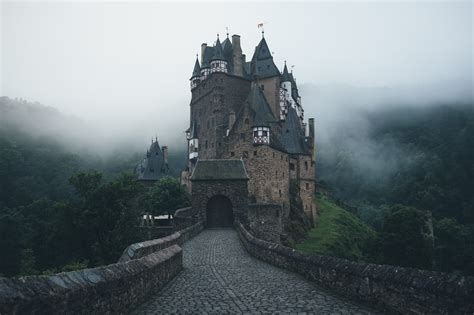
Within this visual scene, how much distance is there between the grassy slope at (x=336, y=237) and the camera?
4441 cm

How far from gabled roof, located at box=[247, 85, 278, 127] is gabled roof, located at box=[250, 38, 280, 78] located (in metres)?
7.18

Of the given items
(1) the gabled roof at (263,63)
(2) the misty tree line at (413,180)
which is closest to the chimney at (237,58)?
(1) the gabled roof at (263,63)

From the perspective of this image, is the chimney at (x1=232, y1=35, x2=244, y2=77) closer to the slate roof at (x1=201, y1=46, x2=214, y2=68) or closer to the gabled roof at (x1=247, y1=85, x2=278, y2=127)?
the slate roof at (x1=201, y1=46, x2=214, y2=68)

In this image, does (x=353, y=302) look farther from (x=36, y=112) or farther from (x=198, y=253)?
(x=36, y=112)

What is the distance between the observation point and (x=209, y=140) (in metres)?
60.7

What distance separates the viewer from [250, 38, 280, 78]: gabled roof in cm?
6056

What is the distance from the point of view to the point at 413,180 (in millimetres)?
106250

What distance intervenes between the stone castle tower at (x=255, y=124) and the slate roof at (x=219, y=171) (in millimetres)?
10762

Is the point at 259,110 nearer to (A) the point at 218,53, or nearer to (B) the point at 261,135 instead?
(B) the point at 261,135

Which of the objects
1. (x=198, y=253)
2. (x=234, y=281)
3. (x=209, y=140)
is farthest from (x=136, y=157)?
(x=234, y=281)

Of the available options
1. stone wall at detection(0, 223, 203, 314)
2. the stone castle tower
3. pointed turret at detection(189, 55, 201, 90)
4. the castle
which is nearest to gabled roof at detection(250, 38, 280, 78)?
the stone castle tower

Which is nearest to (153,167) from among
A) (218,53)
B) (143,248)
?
(218,53)

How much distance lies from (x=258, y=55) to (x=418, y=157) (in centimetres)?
6986

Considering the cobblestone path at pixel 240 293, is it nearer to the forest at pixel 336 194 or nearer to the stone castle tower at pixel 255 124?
the forest at pixel 336 194
